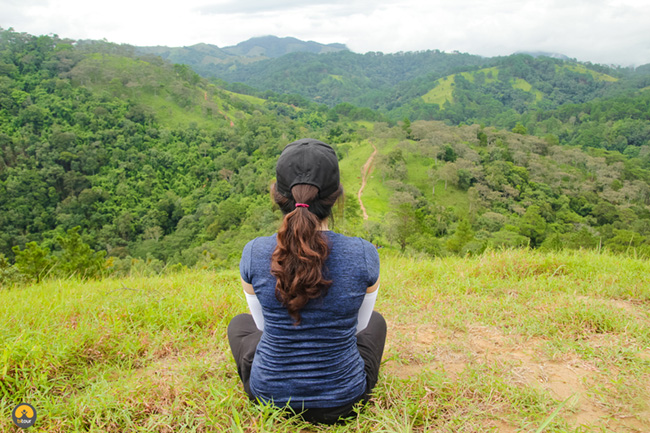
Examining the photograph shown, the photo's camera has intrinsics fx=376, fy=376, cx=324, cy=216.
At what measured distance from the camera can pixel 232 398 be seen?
1683 millimetres

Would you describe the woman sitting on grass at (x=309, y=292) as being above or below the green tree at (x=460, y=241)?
above

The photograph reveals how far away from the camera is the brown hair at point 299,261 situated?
1326 millimetres

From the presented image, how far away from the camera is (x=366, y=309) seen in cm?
166

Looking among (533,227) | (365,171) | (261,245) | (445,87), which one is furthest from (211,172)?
(445,87)

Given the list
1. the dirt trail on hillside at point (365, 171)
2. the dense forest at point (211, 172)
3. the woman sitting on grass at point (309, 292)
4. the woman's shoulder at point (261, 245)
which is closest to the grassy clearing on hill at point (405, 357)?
the woman sitting on grass at point (309, 292)

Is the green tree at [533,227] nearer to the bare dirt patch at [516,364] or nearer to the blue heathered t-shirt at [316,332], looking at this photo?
the bare dirt patch at [516,364]

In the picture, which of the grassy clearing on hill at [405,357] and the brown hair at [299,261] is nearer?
the brown hair at [299,261]

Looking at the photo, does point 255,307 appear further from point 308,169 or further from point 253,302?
point 308,169

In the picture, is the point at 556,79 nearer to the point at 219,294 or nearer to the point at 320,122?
the point at 320,122

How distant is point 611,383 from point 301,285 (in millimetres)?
1664

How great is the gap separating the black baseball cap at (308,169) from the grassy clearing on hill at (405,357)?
919 millimetres

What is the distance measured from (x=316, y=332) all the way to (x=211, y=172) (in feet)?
140

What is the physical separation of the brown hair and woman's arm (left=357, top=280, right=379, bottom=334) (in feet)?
0.91

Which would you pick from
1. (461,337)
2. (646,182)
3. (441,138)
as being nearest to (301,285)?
(461,337)
